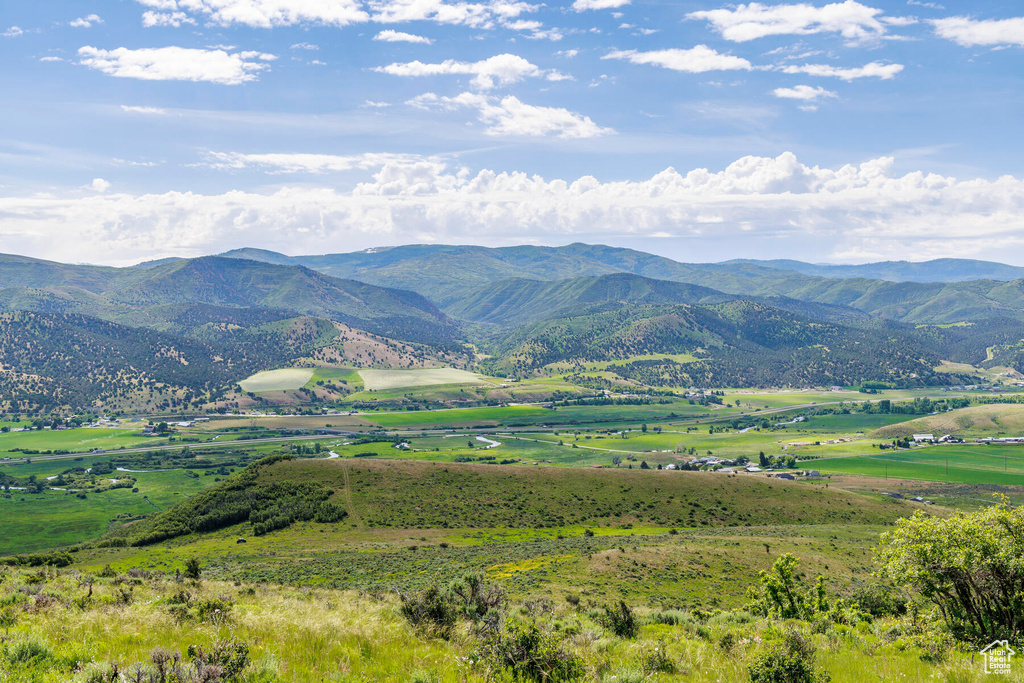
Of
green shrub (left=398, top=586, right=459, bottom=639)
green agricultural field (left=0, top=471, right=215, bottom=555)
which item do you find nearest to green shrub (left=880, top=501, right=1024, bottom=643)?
green shrub (left=398, top=586, right=459, bottom=639)

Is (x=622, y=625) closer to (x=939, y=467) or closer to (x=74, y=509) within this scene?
(x=74, y=509)

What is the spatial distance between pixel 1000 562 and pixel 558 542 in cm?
6379

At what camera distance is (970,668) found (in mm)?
14359

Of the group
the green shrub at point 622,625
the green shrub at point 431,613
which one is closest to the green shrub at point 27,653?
the green shrub at point 431,613

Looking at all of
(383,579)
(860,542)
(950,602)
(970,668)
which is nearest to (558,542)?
(383,579)

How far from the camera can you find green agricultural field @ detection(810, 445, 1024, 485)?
170500 millimetres

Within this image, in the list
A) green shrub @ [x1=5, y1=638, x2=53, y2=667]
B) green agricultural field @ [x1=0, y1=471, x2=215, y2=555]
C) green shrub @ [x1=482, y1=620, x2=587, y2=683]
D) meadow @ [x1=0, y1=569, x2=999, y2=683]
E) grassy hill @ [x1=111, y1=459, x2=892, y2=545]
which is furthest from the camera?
green agricultural field @ [x1=0, y1=471, x2=215, y2=555]

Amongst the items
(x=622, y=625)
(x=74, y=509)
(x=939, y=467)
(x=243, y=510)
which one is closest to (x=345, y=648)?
(x=622, y=625)

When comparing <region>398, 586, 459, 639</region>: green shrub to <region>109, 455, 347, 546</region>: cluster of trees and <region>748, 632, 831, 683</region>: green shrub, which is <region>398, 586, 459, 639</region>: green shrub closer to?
<region>748, 632, 831, 683</region>: green shrub

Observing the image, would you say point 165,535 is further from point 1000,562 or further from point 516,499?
point 1000,562

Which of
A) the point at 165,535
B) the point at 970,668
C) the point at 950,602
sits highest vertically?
the point at 970,668

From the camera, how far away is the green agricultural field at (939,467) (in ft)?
559

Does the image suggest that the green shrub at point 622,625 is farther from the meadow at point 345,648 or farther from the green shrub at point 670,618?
the green shrub at point 670,618

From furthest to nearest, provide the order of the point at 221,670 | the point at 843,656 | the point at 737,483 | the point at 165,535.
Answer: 1. the point at 737,483
2. the point at 165,535
3. the point at 843,656
4. the point at 221,670
